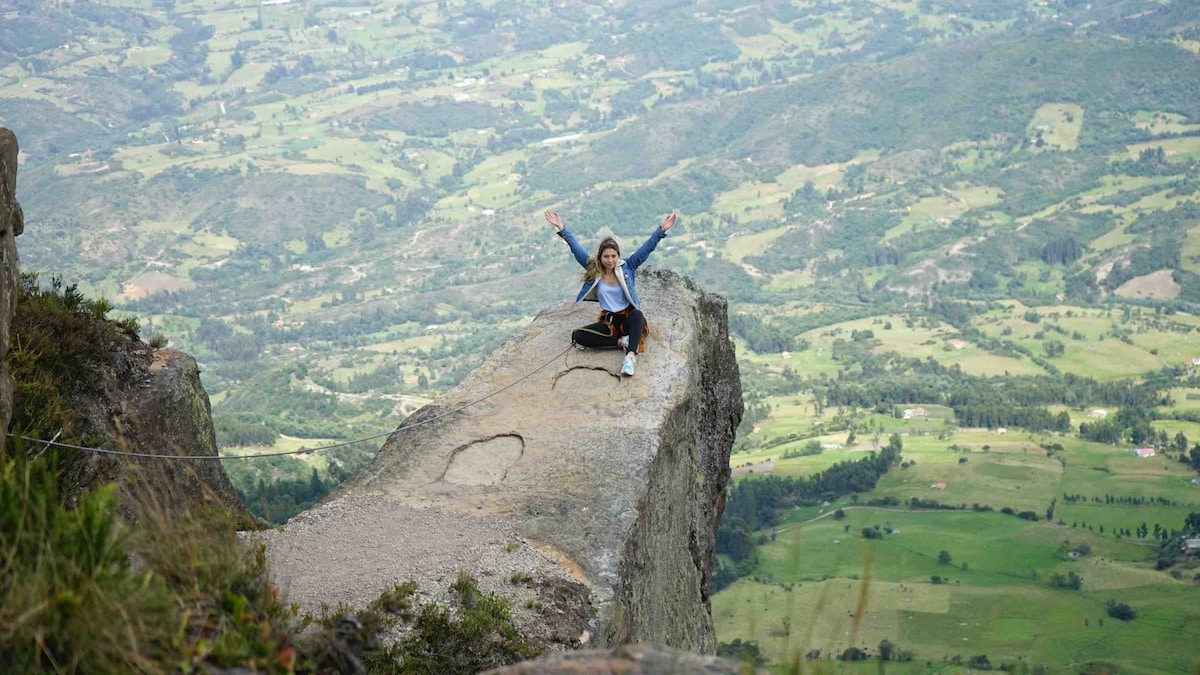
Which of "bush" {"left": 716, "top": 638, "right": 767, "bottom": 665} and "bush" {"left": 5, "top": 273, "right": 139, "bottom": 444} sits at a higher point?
"bush" {"left": 5, "top": 273, "right": 139, "bottom": 444}

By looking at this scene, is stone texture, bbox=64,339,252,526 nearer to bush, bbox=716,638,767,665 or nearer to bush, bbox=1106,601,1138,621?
bush, bbox=716,638,767,665

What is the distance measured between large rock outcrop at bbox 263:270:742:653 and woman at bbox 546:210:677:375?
278 millimetres

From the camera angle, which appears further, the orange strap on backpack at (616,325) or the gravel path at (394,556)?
the orange strap on backpack at (616,325)

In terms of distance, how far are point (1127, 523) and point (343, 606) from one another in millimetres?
93378

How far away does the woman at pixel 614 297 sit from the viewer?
1895 cm

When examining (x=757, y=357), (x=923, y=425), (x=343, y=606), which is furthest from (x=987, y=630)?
(x=757, y=357)

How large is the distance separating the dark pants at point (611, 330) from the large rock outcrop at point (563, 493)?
207 mm

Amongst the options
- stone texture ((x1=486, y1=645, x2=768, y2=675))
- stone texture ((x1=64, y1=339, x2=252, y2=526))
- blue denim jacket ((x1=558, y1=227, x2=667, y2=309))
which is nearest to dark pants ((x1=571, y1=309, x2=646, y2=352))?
blue denim jacket ((x1=558, y1=227, x2=667, y2=309))

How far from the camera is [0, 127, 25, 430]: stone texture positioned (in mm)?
10844

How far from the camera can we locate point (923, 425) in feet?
406

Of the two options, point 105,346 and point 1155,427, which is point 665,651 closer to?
point 105,346

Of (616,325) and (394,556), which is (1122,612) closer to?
(616,325)

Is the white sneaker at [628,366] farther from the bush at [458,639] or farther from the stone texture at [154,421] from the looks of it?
the bush at [458,639]

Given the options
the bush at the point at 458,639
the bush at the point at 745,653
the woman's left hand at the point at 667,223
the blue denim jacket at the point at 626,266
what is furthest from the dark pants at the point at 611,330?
the bush at the point at 458,639
